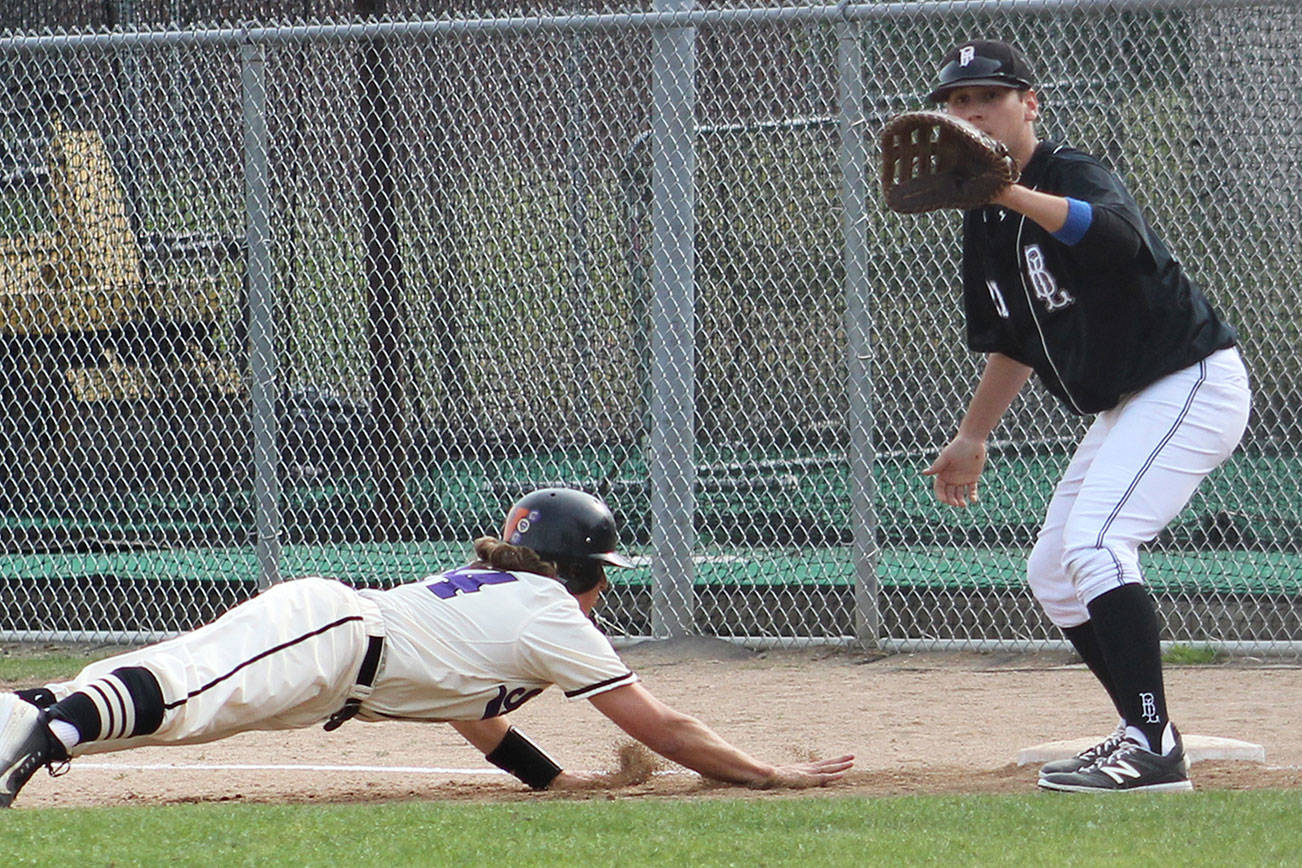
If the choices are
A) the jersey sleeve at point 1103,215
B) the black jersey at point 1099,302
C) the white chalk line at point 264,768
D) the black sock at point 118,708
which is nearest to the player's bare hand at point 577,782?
the white chalk line at point 264,768

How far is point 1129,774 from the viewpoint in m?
3.98

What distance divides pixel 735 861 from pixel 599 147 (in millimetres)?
4752

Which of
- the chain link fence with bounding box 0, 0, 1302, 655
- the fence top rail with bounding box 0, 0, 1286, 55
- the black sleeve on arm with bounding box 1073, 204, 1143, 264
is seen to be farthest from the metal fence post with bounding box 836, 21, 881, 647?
the black sleeve on arm with bounding box 1073, 204, 1143, 264

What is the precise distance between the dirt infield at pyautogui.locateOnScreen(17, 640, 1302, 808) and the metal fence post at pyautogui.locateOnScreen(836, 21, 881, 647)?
568 mm

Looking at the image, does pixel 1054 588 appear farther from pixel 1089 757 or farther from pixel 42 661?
pixel 42 661

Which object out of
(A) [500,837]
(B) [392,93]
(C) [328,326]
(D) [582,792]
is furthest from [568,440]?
(A) [500,837]

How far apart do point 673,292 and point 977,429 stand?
2.48 metres

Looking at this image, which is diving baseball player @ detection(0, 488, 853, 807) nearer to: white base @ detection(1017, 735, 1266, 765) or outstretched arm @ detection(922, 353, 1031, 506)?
white base @ detection(1017, 735, 1266, 765)

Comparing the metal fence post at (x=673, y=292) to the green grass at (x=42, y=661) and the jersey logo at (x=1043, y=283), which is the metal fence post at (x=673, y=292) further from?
the jersey logo at (x=1043, y=283)

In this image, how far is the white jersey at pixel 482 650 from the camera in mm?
4145

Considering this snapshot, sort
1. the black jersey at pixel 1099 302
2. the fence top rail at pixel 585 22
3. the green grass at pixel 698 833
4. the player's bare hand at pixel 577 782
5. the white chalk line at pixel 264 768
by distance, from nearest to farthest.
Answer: the green grass at pixel 698 833
the black jersey at pixel 1099 302
the player's bare hand at pixel 577 782
the white chalk line at pixel 264 768
the fence top rail at pixel 585 22

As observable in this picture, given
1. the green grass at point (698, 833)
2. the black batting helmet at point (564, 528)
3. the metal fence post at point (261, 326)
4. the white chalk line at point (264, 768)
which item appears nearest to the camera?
the green grass at point (698, 833)

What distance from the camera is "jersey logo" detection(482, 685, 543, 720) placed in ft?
14.0

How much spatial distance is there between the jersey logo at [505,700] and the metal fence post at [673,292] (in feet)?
9.11
